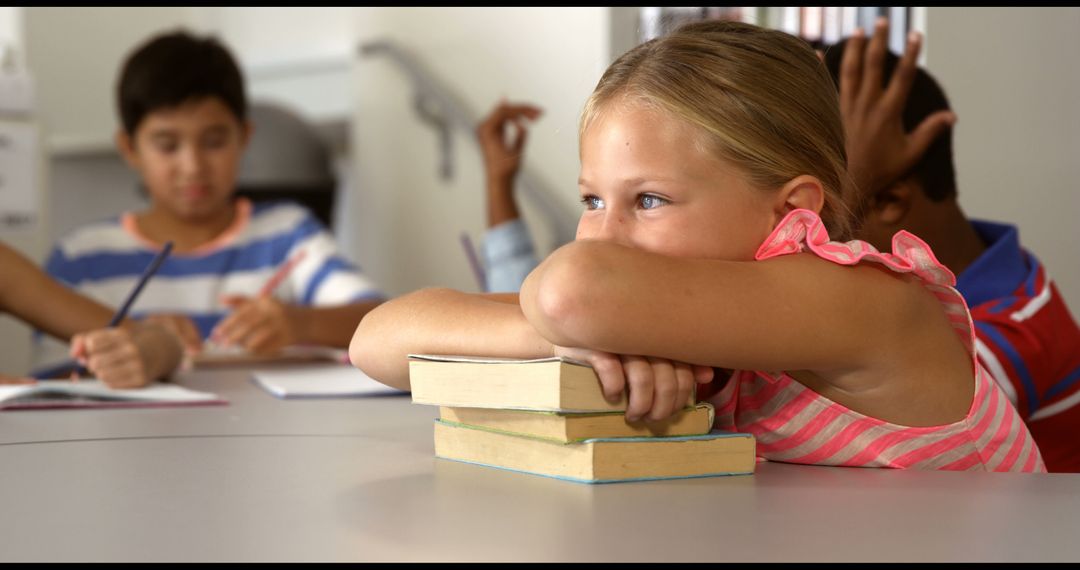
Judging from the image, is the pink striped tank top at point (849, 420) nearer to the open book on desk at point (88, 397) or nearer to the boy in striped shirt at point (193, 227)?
the open book on desk at point (88, 397)

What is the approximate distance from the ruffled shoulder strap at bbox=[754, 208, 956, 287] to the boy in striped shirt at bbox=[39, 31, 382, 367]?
132 centimetres

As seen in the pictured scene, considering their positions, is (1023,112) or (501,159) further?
(501,159)

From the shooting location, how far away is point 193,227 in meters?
2.18

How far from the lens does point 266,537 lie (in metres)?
0.54

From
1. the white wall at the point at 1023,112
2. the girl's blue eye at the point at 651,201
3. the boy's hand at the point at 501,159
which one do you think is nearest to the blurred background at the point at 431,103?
the white wall at the point at 1023,112

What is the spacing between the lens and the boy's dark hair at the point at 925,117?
1.28 metres

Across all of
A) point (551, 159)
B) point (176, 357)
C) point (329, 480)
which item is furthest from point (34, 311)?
point (551, 159)

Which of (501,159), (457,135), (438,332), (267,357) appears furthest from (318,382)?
(457,135)

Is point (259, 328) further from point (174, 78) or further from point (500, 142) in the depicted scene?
point (174, 78)

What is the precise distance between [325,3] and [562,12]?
1043 mm

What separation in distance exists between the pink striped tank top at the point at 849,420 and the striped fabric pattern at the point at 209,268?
128 cm

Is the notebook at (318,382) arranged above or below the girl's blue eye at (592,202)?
below

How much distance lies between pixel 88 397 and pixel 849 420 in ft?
2.54

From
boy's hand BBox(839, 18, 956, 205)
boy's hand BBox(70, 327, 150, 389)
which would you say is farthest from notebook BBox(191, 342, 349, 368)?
boy's hand BBox(839, 18, 956, 205)
